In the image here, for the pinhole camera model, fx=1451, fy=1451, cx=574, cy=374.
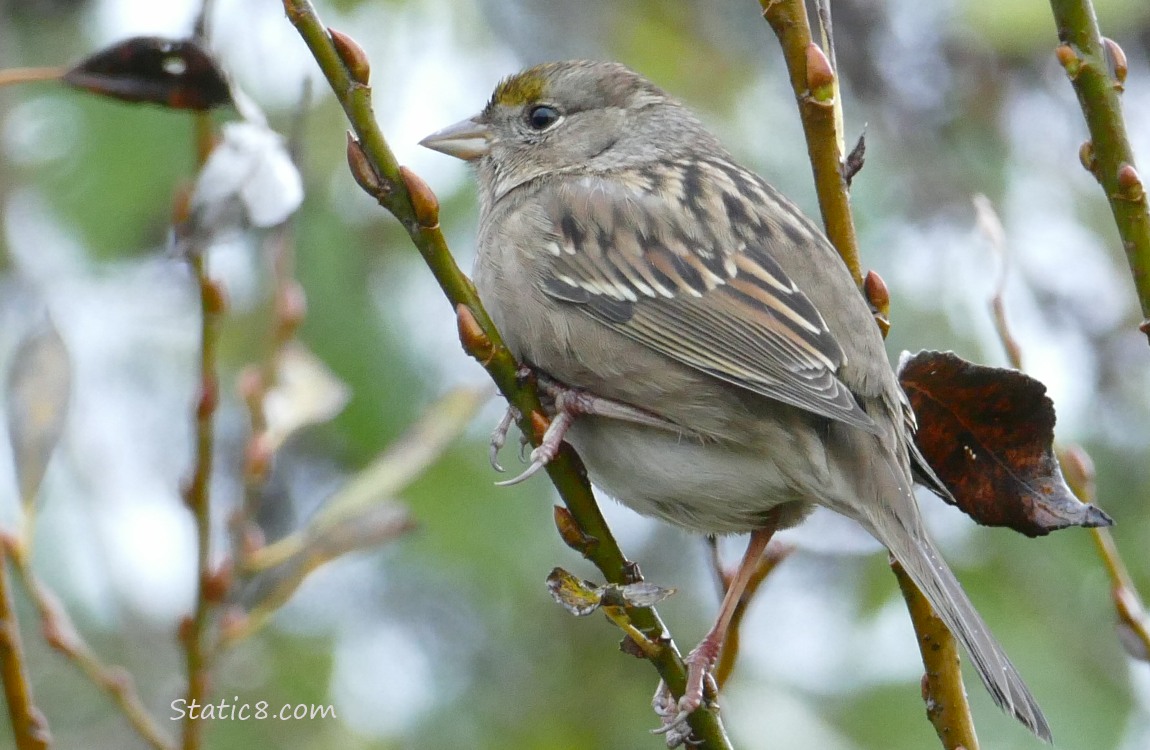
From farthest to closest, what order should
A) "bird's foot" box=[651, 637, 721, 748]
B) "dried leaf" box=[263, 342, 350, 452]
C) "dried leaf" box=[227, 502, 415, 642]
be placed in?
"dried leaf" box=[263, 342, 350, 452], "dried leaf" box=[227, 502, 415, 642], "bird's foot" box=[651, 637, 721, 748]

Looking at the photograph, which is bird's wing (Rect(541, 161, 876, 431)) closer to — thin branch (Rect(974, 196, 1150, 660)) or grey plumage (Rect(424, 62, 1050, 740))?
grey plumage (Rect(424, 62, 1050, 740))

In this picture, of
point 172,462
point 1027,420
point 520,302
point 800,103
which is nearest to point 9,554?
point 520,302

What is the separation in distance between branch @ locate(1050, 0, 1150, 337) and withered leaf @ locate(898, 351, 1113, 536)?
0.31 metres

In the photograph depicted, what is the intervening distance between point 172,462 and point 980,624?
3478 mm

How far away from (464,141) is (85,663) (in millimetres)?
1696

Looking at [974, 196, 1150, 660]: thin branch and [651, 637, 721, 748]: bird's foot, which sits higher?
[974, 196, 1150, 660]: thin branch

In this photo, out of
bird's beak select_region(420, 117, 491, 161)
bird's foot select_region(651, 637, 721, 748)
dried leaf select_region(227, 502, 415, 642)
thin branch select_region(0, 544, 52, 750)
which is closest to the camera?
thin branch select_region(0, 544, 52, 750)

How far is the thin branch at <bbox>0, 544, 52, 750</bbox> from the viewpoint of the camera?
2.00 metres

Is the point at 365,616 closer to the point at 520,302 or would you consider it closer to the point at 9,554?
the point at 520,302

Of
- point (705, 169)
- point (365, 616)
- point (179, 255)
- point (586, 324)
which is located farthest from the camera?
point (365, 616)

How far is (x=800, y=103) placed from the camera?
227 cm

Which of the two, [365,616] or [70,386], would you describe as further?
[365,616]

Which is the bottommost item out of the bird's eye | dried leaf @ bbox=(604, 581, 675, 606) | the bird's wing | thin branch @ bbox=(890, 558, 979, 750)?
thin branch @ bbox=(890, 558, 979, 750)

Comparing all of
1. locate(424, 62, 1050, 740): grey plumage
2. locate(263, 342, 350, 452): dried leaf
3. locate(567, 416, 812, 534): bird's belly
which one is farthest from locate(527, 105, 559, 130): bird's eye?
locate(567, 416, 812, 534): bird's belly
